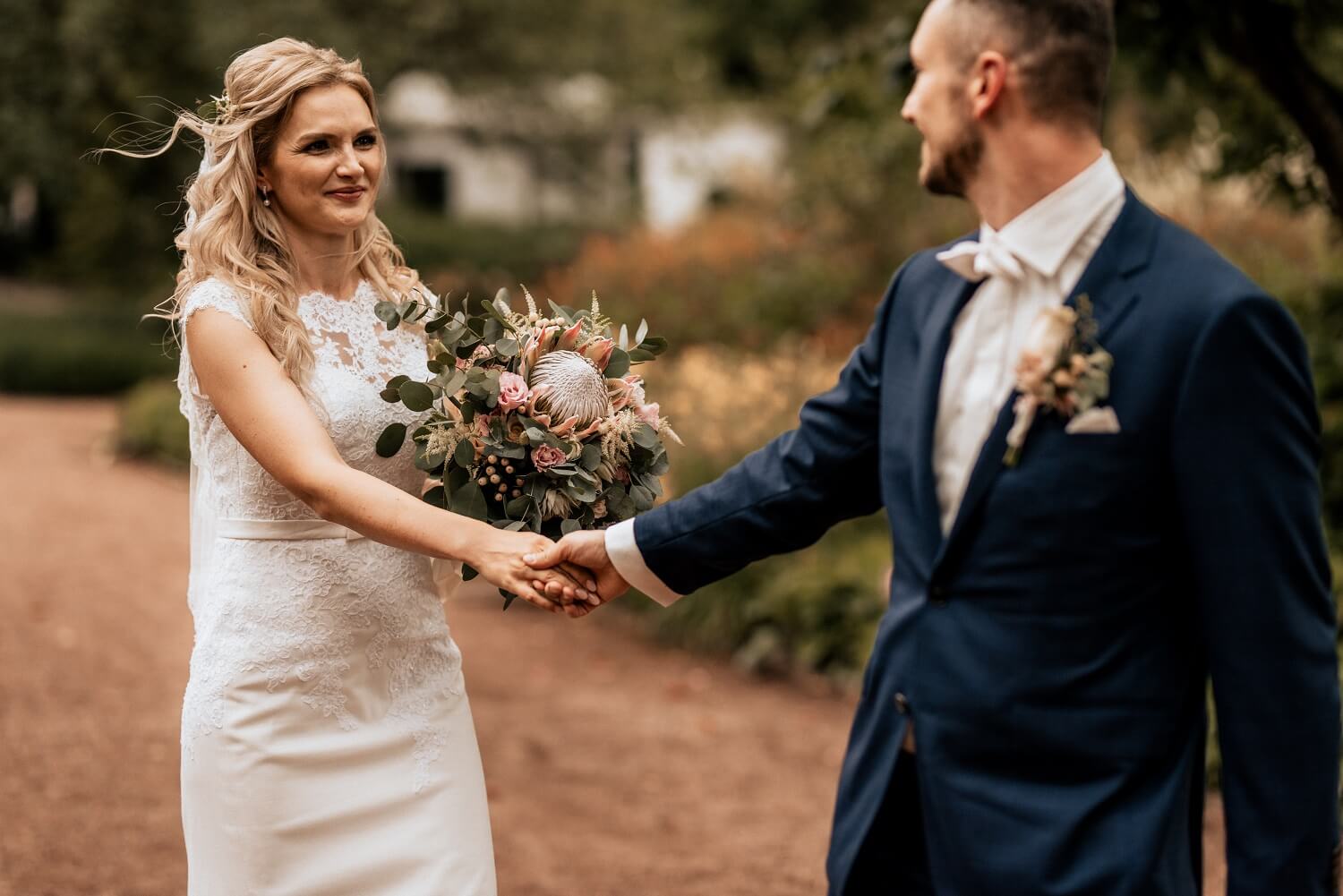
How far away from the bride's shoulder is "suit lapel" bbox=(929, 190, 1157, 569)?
163cm

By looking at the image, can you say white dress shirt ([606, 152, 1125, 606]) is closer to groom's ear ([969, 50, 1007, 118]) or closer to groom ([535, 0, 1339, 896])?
groom ([535, 0, 1339, 896])

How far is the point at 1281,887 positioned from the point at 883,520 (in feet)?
21.8

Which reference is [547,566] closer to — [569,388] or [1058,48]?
[569,388]

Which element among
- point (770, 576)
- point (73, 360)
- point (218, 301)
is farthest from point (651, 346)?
point (73, 360)

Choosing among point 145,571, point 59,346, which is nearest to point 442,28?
point 59,346

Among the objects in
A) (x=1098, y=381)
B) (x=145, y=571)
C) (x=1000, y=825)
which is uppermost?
(x=1098, y=381)

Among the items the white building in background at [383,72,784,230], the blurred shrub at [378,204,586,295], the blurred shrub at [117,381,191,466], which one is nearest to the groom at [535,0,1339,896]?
the white building in background at [383,72,784,230]

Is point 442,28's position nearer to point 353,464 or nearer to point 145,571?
point 145,571

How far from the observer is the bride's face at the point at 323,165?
3127 mm

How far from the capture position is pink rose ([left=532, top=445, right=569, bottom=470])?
3.06 metres

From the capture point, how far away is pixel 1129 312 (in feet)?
7.00

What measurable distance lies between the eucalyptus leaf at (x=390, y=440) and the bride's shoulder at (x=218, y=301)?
14.5 inches

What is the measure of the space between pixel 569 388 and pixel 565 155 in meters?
21.6

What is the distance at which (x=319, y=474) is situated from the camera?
2.92 metres
